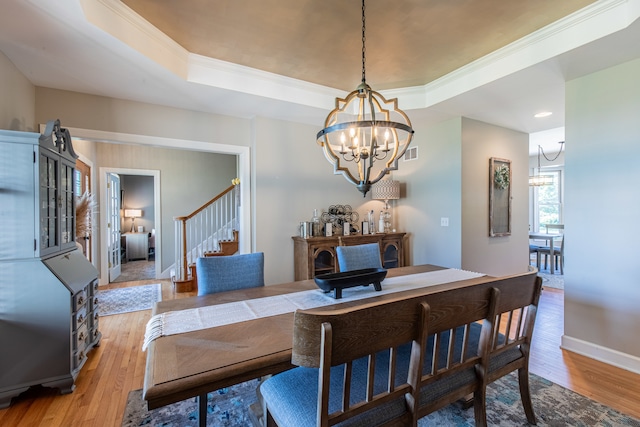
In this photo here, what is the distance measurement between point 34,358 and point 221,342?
175 centimetres

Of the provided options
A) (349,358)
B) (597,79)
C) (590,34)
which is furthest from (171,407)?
(597,79)

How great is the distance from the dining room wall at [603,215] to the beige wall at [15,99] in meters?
4.71

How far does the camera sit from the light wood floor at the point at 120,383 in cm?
185

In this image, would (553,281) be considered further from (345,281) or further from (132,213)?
(132,213)

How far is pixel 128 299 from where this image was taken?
13.9 feet

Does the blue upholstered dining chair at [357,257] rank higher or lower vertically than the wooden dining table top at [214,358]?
higher

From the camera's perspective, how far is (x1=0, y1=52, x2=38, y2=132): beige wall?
85.4 inches

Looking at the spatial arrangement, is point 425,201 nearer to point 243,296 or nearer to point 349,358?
point 243,296

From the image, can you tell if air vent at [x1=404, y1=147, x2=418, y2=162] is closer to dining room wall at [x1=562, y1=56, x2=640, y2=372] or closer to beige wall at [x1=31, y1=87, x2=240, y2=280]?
dining room wall at [x1=562, y1=56, x2=640, y2=372]

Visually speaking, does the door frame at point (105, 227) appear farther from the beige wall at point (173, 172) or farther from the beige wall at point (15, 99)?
the beige wall at point (15, 99)

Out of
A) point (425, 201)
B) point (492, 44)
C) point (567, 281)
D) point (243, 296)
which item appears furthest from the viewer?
point (425, 201)

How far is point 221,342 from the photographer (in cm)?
125

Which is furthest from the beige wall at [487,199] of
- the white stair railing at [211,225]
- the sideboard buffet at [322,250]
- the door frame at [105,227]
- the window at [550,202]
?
the door frame at [105,227]

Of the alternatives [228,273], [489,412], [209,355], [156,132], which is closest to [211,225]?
[156,132]
